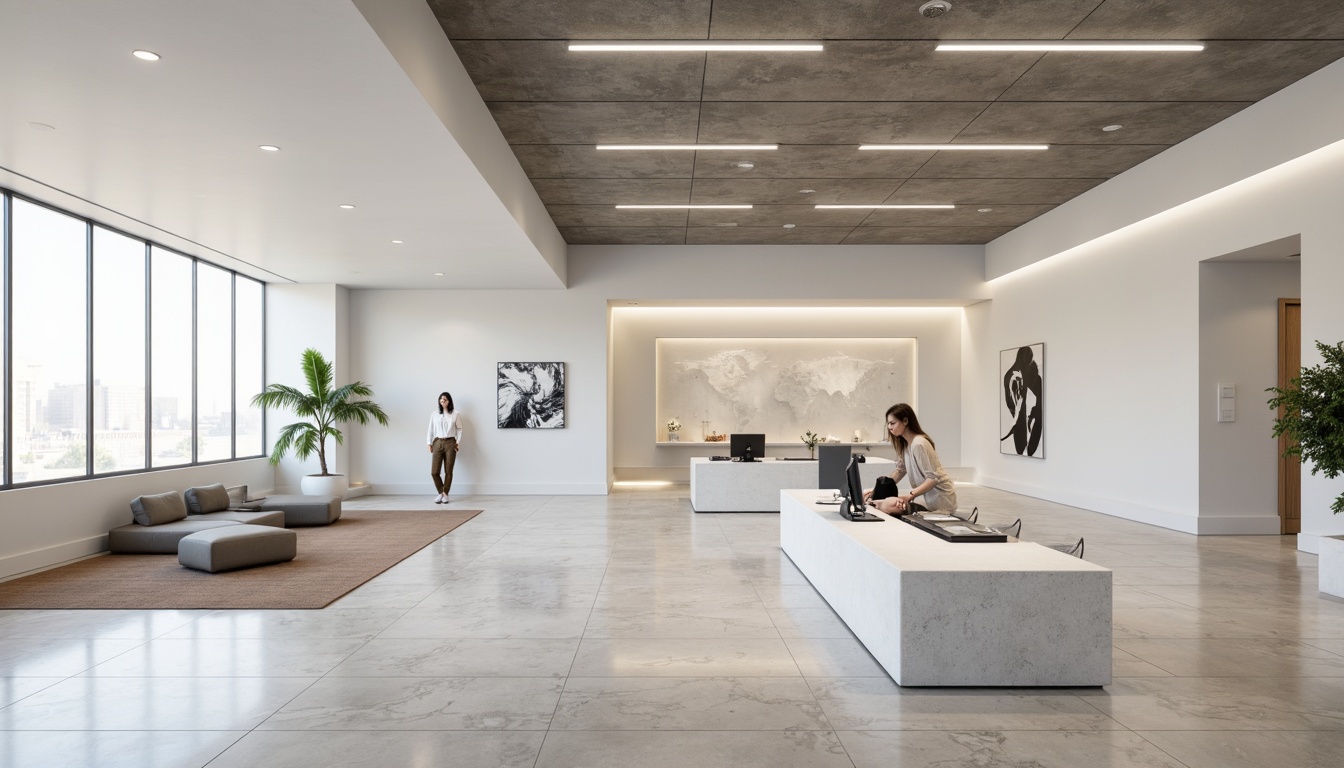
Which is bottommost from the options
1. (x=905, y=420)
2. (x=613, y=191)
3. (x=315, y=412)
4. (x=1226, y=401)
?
(x=315, y=412)

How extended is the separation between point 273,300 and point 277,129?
821cm

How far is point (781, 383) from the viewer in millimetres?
15023

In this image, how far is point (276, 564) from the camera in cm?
742

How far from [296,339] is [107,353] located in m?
4.30

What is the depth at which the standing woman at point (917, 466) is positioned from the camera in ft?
19.6

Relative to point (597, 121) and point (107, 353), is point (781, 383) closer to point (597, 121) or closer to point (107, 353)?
point (597, 121)

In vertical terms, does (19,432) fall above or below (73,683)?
above

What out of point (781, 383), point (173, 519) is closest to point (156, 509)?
point (173, 519)

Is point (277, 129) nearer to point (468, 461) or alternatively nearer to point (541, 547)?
point (541, 547)

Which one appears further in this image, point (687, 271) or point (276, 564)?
point (687, 271)

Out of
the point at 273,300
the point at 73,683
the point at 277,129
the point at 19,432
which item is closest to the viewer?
the point at 73,683

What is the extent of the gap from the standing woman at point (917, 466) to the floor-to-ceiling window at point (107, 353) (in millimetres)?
7783

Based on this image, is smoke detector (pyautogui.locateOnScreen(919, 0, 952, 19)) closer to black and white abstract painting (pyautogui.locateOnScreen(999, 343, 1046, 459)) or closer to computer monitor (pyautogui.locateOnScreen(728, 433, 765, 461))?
computer monitor (pyautogui.locateOnScreen(728, 433, 765, 461))

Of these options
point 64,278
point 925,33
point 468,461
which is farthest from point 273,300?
point 925,33
